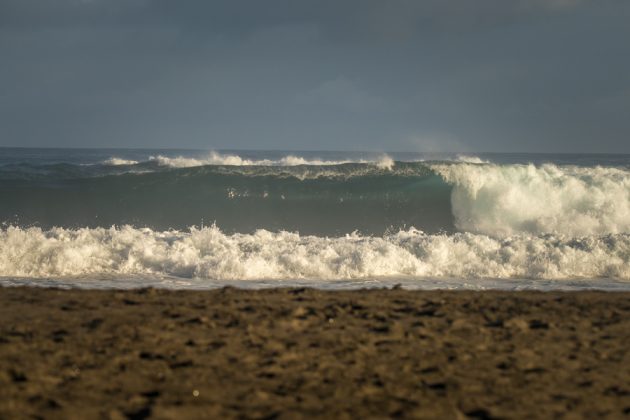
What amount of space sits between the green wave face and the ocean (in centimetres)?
6

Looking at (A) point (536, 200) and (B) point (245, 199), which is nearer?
(A) point (536, 200)

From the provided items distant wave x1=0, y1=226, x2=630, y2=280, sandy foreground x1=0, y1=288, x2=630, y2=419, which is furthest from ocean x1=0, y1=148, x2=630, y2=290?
sandy foreground x1=0, y1=288, x2=630, y2=419

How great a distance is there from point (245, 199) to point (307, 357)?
52.4 ft

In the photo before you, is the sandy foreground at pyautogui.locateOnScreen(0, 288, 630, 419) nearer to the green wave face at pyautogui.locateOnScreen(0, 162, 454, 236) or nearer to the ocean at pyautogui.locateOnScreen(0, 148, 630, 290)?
the ocean at pyautogui.locateOnScreen(0, 148, 630, 290)

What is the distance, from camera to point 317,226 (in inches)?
733

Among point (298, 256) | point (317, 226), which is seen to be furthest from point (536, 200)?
point (298, 256)

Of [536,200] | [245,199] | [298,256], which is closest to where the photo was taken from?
[298,256]

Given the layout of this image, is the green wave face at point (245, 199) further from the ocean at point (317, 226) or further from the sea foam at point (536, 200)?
the sea foam at point (536, 200)

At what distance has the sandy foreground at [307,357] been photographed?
13.8 ft

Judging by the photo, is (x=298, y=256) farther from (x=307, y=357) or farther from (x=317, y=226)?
(x=317, y=226)

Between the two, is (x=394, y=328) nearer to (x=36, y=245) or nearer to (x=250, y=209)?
(x=36, y=245)

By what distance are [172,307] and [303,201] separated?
47.0 feet

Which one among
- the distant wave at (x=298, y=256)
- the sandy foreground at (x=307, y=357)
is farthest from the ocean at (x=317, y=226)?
the sandy foreground at (x=307, y=357)

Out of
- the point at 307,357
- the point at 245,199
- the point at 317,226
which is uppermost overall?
the point at 245,199
